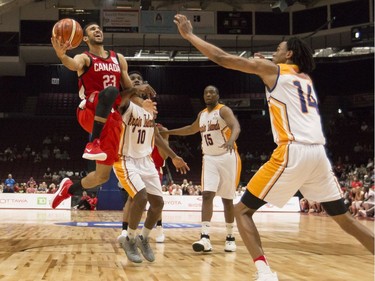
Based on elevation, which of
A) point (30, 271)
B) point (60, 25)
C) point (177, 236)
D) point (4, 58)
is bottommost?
point (177, 236)

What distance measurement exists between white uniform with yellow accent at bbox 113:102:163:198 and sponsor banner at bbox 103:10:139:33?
1715 cm

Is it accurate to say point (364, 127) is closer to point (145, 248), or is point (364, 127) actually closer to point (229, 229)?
point (229, 229)

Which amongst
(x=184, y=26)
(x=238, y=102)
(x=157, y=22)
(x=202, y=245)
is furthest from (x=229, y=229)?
(x=238, y=102)

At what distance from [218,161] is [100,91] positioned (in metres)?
1.83

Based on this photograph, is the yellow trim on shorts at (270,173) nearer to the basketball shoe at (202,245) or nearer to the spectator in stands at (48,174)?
the basketball shoe at (202,245)

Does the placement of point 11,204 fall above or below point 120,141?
below

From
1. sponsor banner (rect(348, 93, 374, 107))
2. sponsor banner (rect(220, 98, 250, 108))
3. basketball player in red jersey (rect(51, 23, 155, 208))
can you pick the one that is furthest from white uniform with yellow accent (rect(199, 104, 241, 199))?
sponsor banner (rect(348, 93, 374, 107))

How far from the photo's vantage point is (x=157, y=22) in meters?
21.6

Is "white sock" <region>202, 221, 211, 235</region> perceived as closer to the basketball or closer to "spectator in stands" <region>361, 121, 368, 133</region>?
the basketball

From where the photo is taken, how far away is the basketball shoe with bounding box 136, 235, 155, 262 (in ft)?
16.1

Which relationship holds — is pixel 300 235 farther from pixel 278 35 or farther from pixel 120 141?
pixel 278 35

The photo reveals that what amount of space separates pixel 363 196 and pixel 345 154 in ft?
39.7

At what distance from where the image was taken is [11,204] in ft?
57.2

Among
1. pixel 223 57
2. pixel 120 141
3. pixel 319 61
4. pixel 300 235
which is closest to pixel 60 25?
pixel 120 141
